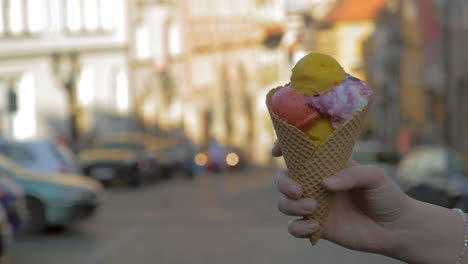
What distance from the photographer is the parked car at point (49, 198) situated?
16.8m

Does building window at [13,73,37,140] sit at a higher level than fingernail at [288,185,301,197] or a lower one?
lower

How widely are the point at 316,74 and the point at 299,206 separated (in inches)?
12.8

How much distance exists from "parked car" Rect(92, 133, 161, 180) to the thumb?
31.5 metres

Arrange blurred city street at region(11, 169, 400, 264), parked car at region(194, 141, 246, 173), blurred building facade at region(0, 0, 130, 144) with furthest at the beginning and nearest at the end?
parked car at region(194, 141, 246, 173)
blurred building facade at region(0, 0, 130, 144)
blurred city street at region(11, 169, 400, 264)

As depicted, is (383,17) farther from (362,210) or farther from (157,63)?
(362,210)

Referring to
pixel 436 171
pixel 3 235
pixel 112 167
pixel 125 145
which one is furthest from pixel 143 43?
pixel 3 235

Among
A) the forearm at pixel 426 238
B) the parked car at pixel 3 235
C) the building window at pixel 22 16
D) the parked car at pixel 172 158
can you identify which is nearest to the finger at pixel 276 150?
the forearm at pixel 426 238

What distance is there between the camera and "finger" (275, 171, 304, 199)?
2.51 meters

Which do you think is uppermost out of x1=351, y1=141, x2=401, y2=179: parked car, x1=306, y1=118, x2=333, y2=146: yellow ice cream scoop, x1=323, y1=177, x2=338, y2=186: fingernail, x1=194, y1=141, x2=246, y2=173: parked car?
x1=306, y1=118, x2=333, y2=146: yellow ice cream scoop

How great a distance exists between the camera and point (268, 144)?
85.9m

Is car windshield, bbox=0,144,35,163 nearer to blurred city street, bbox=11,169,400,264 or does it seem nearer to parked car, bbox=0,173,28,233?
blurred city street, bbox=11,169,400,264

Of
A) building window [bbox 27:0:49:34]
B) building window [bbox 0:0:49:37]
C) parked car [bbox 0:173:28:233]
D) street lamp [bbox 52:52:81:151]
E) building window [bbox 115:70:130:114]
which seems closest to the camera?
parked car [bbox 0:173:28:233]

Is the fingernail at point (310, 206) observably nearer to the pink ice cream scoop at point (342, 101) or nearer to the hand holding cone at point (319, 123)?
the hand holding cone at point (319, 123)

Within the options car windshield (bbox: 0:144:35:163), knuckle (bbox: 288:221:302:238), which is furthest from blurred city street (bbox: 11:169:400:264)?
knuckle (bbox: 288:221:302:238)
